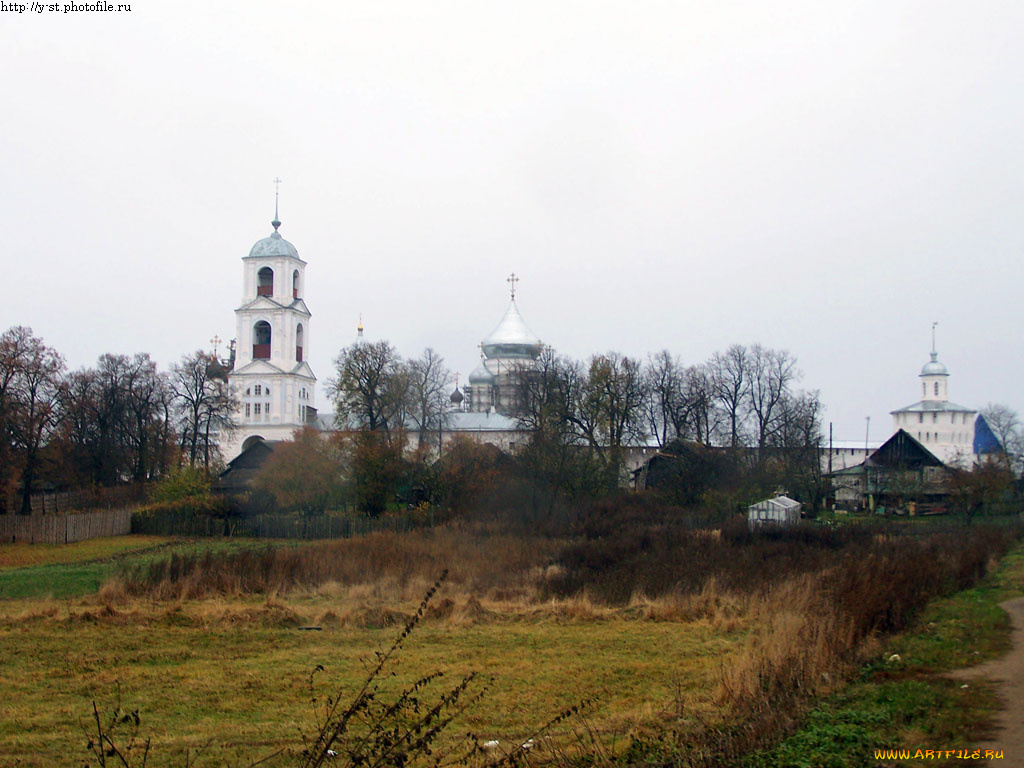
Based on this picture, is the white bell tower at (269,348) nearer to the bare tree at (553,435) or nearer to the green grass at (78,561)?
the bare tree at (553,435)

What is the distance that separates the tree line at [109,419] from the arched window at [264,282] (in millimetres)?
11612

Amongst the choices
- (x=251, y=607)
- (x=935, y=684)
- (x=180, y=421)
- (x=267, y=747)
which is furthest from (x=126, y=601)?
(x=180, y=421)

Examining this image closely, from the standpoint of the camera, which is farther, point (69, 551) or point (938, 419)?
point (938, 419)

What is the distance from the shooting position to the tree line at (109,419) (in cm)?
4193

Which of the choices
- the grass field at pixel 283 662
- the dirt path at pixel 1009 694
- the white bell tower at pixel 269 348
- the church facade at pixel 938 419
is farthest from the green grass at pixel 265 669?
the church facade at pixel 938 419

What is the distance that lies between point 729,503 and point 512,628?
30010 mm

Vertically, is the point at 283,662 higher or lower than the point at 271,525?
lower

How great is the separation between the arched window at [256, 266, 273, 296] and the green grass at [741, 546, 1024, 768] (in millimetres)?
64949

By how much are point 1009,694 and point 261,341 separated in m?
69.4

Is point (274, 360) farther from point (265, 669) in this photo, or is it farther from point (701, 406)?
point (265, 669)

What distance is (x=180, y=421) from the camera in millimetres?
59781

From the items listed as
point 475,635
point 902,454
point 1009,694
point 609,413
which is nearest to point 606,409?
point 609,413

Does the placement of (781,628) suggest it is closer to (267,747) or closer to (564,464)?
(267,747)

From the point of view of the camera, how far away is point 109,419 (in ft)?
179
